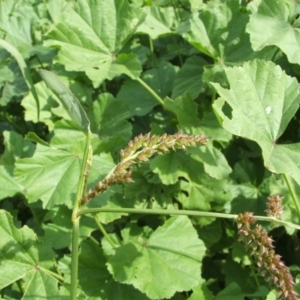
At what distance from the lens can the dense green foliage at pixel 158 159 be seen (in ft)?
5.27

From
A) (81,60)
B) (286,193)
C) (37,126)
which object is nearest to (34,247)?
(81,60)

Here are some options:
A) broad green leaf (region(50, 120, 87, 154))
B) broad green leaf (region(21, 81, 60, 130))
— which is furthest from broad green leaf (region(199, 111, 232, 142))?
broad green leaf (region(21, 81, 60, 130))

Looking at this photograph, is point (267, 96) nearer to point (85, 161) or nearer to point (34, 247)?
point (85, 161)

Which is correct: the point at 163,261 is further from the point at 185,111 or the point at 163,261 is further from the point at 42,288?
the point at 185,111

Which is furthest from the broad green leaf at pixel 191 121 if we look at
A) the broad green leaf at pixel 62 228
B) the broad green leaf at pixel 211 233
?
the broad green leaf at pixel 62 228

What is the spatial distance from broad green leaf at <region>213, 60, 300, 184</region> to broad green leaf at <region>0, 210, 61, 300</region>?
0.66 metres

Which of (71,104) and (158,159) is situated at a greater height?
(71,104)

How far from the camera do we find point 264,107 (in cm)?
156

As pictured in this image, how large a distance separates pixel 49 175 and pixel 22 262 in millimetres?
329

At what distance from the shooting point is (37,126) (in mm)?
2619

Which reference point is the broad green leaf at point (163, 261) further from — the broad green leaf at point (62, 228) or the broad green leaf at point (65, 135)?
the broad green leaf at point (65, 135)

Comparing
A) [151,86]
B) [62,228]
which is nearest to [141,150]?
[62,228]

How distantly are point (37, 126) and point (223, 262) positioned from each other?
3.51ft

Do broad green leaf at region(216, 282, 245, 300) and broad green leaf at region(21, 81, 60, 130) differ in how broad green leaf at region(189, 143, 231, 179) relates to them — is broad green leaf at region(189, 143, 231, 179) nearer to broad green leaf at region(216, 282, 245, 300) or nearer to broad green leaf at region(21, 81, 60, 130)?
broad green leaf at region(216, 282, 245, 300)
